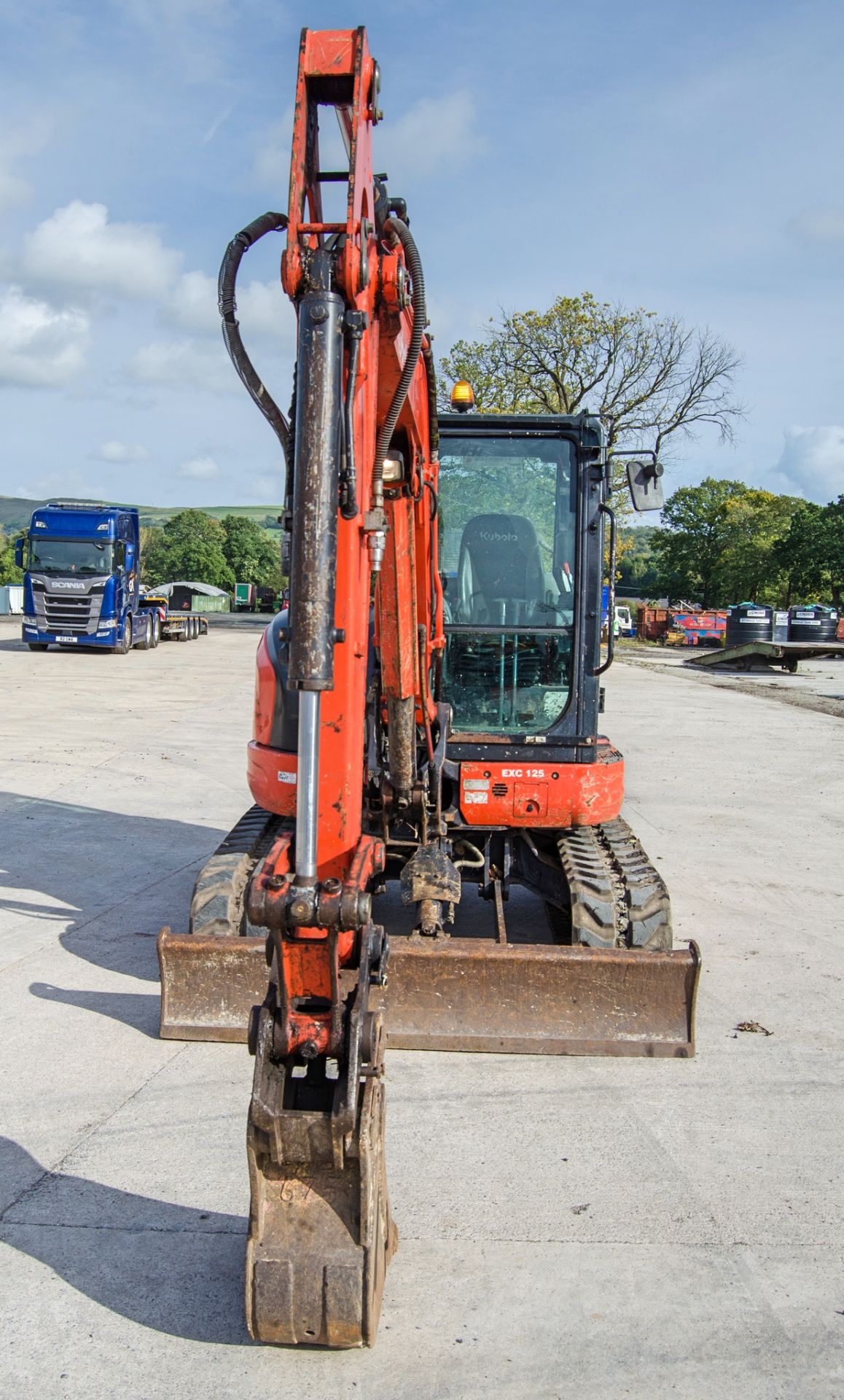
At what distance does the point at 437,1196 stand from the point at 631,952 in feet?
4.97

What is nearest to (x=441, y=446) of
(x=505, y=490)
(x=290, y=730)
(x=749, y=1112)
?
(x=505, y=490)

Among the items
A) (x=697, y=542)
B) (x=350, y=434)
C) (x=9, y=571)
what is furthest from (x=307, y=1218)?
(x=9, y=571)

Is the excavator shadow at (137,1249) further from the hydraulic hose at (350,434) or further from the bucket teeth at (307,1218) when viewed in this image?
the hydraulic hose at (350,434)

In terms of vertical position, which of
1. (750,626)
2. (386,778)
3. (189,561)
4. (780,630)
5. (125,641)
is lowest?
(386,778)

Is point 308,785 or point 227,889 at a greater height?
point 308,785

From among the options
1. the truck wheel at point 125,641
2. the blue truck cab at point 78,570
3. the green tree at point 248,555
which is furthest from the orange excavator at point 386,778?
the green tree at point 248,555

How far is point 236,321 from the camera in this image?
11.3 feet

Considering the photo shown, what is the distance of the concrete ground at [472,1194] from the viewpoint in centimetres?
308

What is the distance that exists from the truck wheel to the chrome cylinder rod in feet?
85.0

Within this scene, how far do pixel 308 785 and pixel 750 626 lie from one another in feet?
116

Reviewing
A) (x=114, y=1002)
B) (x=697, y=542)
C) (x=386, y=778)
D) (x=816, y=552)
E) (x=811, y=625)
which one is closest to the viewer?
(x=386, y=778)

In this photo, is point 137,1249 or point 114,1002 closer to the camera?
point 137,1249

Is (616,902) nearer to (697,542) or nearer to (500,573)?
(500,573)

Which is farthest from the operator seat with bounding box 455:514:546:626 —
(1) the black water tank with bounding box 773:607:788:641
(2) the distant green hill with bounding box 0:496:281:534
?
(2) the distant green hill with bounding box 0:496:281:534
